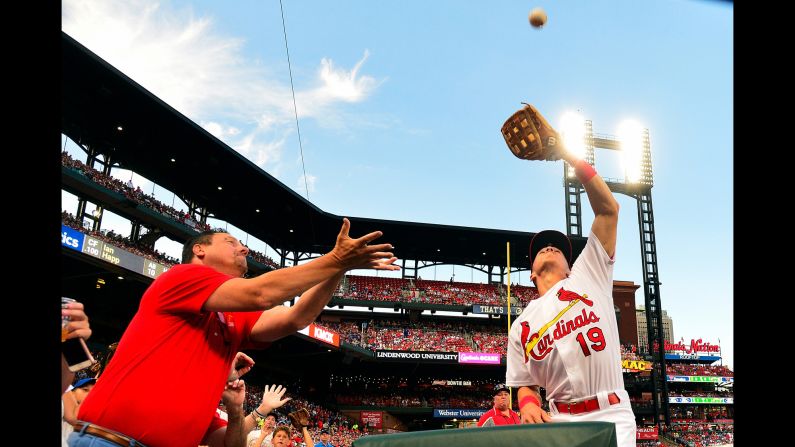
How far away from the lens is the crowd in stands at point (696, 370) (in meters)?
53.1

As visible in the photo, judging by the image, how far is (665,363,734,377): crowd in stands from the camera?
53094 millimetres

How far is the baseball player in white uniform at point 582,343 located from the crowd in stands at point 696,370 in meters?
55.2

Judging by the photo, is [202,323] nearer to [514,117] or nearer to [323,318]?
[514,117]

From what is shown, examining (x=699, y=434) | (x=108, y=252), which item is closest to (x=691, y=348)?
(x=699, y=434)

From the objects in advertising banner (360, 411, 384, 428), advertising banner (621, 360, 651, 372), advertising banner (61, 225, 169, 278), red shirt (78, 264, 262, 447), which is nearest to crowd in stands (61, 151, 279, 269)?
advertising banner (61, 225, 169, 278)

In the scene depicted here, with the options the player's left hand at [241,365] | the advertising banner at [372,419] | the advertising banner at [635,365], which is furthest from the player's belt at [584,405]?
the advertising banner at [635,365]

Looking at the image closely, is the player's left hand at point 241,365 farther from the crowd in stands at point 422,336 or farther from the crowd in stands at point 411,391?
the crowd in stands at point 411,391

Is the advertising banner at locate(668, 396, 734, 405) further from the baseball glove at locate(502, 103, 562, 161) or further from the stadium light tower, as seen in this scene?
the baseball glove at locate(502, 103, 562, 161)

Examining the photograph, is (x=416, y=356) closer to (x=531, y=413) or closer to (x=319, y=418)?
(x=319, y=418)

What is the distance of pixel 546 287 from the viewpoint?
415cm

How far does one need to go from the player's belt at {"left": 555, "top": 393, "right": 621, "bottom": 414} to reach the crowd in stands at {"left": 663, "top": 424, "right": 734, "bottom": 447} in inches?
1551
